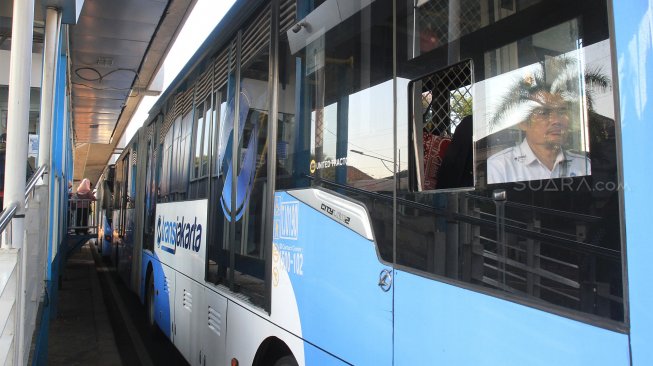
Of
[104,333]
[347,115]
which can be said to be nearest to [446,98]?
[347,115]

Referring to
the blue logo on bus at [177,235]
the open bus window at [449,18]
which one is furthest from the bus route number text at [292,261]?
the blue logo on bus at [177,235]

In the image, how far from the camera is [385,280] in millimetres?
2037

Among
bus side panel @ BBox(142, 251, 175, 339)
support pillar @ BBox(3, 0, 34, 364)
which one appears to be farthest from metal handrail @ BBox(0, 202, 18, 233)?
bus side panel @ BBox(142, 251, 175, 339)

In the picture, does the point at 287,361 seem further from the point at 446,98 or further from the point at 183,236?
the point at 183,236

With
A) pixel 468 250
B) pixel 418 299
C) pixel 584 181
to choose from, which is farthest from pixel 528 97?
pixel 418 299

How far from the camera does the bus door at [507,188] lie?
4.20ft

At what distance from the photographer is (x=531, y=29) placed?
4.99 feet

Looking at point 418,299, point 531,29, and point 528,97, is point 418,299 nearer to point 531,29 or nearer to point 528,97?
point 528,97

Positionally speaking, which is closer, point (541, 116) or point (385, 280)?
point (541, 116)

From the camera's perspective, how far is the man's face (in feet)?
4.59

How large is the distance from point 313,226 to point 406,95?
3.14 feet

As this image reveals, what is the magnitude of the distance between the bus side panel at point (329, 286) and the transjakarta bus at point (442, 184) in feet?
0.04

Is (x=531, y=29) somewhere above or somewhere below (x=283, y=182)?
above

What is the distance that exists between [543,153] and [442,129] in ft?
1.60
